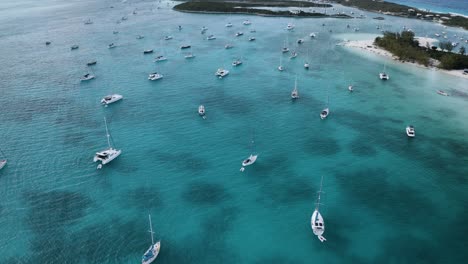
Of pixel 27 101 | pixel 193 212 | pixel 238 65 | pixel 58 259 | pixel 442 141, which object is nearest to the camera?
pixel 58 259

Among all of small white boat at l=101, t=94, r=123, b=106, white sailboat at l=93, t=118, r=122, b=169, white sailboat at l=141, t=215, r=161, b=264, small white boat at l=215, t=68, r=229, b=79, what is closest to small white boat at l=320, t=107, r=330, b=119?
small white boat at l=215, t=68, r=229, b=79

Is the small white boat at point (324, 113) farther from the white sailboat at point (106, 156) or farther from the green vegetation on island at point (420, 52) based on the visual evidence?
the green vegetation on island at point (420, 52)

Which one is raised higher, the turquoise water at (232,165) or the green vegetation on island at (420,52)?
the green vegetation on island at (420,52)

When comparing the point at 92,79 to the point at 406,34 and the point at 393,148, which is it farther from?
the point at 406,34

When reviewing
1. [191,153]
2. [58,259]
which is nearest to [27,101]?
[191,153]

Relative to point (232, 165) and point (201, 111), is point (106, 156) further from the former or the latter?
point (201, 111)

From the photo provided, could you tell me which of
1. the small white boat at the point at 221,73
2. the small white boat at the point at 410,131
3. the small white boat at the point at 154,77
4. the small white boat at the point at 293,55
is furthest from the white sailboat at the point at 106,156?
the small white boat at the point at 293,55
